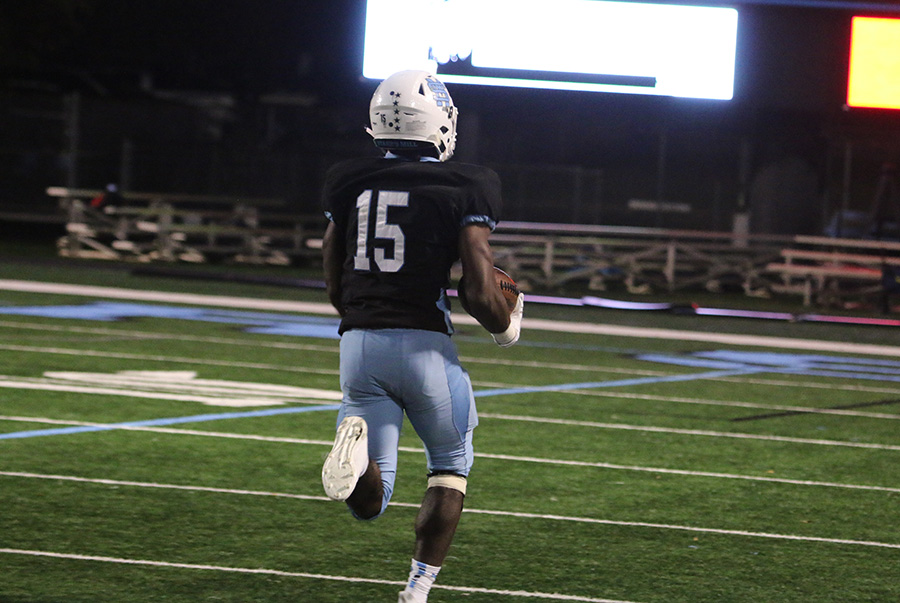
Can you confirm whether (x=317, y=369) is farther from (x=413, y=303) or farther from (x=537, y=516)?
(x=413, y=303)

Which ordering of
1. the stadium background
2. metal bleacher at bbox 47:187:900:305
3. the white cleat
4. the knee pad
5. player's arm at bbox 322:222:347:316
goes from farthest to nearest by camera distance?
metal bleacher at bbox 47:187:900:305 → the stadium background → player's arm at bbox 322:222:347:316 → the knee pad → the white cleat

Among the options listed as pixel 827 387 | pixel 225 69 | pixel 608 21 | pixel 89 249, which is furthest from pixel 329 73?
pixel 827 387

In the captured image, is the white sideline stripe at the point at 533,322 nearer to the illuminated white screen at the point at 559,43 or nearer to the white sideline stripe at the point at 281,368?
the white sideline stripe at the point at 281,368

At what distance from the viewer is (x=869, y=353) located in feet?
51.4

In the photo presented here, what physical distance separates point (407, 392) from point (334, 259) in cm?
61

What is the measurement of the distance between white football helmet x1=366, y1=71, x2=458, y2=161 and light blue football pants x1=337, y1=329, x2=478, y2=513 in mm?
631

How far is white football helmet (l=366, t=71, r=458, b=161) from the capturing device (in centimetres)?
460

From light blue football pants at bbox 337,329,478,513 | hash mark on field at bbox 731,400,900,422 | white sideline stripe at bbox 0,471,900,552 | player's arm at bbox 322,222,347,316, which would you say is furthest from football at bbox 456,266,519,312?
hash mark on field at bbox 731,400,900,422

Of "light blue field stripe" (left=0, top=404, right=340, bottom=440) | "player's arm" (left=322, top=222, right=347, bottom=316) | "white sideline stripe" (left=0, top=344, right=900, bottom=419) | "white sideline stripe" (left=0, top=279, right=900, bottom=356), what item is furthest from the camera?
"white sideline stripe" (left=0, top=279, right=900, bottom=356)

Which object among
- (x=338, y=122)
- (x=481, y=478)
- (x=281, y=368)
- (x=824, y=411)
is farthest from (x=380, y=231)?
(x=338, y=122)

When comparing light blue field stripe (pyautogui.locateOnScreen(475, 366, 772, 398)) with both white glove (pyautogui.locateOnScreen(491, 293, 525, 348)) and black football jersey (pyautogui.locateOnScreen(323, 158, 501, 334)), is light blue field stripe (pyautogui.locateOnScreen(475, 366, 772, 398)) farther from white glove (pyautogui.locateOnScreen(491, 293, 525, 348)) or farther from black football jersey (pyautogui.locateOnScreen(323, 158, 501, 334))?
black football jersey (pyautogui.locateOnScreen(323, 158, 501, 334))

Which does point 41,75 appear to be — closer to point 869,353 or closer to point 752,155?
point 752,155

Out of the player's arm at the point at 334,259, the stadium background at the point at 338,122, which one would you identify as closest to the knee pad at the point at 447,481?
the player's arm at the point at 334,259

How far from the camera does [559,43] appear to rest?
20266mm
